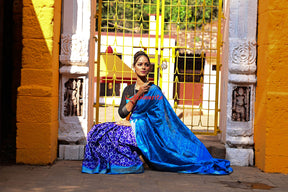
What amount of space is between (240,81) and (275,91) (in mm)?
529

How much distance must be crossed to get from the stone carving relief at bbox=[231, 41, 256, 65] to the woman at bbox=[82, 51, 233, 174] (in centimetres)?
121

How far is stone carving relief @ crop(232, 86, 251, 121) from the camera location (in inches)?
208

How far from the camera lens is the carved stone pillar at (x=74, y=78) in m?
5.23

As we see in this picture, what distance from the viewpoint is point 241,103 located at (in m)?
5.30

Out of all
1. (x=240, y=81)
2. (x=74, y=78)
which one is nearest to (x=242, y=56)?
(x=240, y=81)

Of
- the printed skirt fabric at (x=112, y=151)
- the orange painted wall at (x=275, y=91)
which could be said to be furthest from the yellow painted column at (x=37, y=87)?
the orange painted wall at (x=275, y=91)

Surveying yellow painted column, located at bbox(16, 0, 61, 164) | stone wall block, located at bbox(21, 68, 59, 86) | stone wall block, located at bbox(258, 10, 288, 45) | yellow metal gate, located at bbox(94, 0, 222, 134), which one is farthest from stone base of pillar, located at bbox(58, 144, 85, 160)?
stone wall block, located at bbox(258, 10, 288, 45)

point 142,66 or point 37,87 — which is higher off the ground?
point 142,66

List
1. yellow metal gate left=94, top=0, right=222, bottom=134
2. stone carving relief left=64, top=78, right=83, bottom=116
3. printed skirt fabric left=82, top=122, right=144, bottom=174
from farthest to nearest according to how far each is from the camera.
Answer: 1. yellow metal gate left=94, top=0, right=222, bottom=134
2. stone carving relief left=64, top=78, right=83, bottom=116
3. printed skirt fabric left=82, top=122, right=144, bottom=174

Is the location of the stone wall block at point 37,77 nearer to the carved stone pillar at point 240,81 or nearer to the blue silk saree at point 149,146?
the blue silk saree at point 149,146

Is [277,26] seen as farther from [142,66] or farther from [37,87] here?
[37,87]

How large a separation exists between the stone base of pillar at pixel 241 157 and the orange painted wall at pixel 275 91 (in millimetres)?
238

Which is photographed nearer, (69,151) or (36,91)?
(36,91)

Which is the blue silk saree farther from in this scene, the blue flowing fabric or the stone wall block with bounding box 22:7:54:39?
the stone wall block with bounding box 22:7:54:39
